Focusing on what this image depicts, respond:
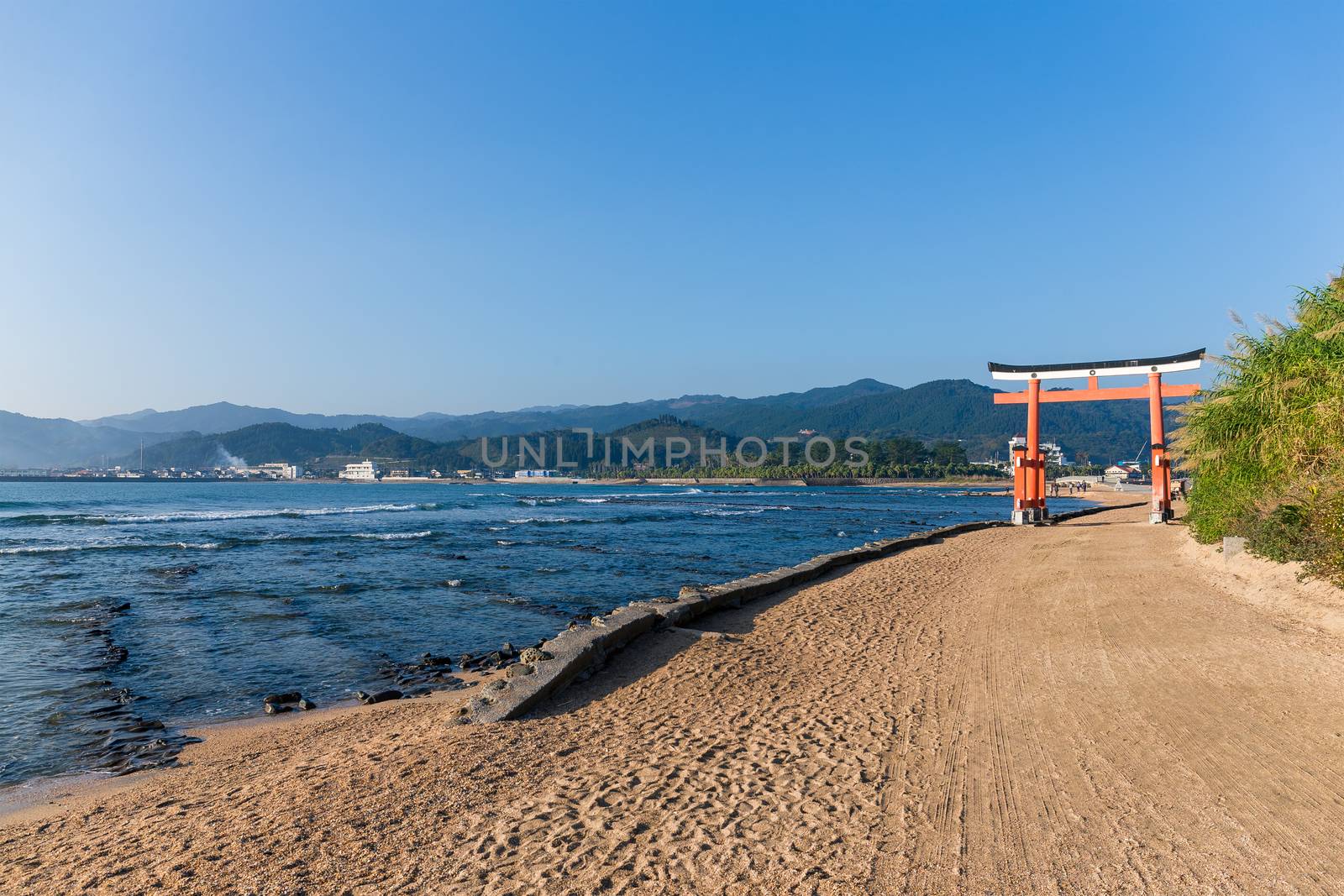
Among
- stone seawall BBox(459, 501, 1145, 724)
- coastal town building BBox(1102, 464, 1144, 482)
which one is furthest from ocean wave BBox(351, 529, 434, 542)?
coastal town building BBox(1102, 464, 1144, 482)

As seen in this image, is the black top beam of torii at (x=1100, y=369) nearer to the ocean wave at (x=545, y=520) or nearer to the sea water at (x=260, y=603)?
the sea water at (x=260, y=603)

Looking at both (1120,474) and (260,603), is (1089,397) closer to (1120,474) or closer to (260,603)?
(260,603)

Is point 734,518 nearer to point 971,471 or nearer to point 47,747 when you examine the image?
point 47,747

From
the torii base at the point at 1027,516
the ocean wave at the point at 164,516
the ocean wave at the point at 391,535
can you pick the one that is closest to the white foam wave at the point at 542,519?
the ocean wave at the point at 391,535

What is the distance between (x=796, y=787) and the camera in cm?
475

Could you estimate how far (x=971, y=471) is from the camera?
14062 cm

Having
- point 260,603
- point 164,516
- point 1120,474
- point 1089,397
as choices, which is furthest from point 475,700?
point 1120,474

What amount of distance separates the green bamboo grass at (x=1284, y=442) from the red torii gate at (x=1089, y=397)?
11.8 meters

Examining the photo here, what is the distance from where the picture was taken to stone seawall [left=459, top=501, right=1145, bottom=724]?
6.46m

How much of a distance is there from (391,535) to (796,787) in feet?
94.5

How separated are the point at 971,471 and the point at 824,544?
411ft

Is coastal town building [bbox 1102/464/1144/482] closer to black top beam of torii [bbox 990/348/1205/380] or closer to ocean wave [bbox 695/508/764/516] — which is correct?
ocean wave [bbox 695/508/764/516]

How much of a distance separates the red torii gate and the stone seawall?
55.7 feet

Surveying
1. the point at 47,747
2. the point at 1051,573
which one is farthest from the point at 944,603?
the point at 47,747
